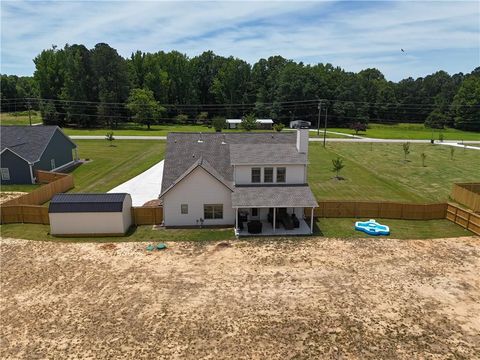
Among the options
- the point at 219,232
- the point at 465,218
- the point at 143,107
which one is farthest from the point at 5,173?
the point at 143,107

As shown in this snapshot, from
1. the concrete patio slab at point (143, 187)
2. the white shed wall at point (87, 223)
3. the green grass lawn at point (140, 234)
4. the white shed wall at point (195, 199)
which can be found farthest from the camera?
the concrete patio slab at point (143, 187)

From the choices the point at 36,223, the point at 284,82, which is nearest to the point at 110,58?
the point at 284,82

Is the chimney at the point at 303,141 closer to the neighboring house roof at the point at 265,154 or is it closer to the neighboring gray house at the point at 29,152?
the neighboring house roof at the point at 265,154

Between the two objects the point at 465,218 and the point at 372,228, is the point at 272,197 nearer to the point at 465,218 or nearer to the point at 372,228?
the point at 372,228

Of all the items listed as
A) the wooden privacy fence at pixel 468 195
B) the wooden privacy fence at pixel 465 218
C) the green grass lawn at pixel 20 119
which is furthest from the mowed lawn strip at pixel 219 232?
the green grass lawn at pixel 20 119

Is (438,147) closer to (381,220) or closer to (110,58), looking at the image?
(381,220)

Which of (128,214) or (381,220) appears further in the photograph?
(381,220)
